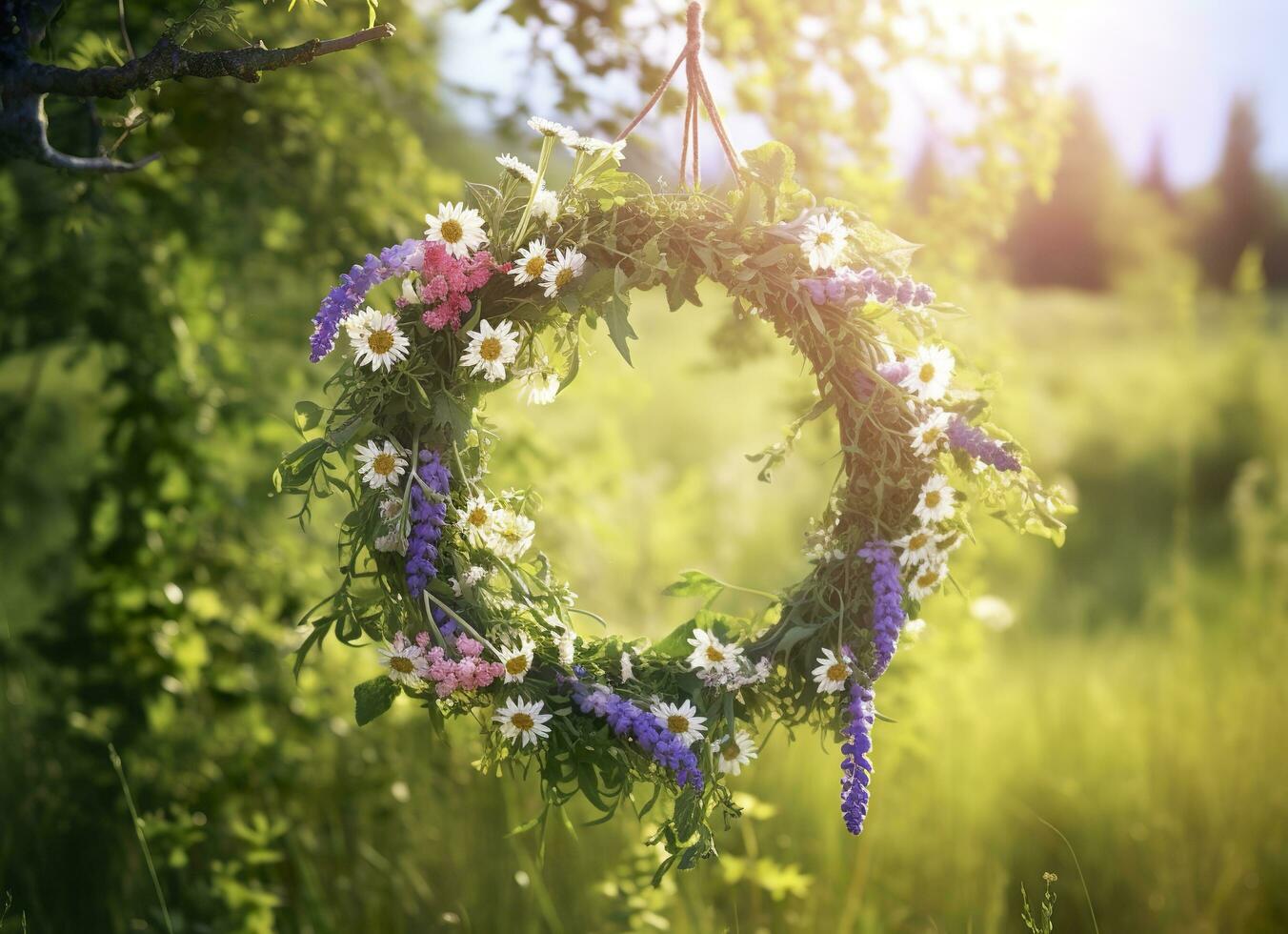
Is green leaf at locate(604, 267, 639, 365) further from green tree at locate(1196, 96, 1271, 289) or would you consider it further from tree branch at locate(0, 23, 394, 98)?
green tree at locate(1196, 96, 1271, 289)

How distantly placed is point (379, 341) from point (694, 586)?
0.64 metres

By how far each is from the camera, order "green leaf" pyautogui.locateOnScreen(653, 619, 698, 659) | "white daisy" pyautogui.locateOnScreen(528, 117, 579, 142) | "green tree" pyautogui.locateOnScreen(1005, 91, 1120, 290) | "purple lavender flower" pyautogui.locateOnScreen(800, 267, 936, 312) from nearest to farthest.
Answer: "white daisy" pyautogui.locateOnScreen(528, 117, 579, 142) < "purple lavender flower" pyautogui.locateOnScreen(800, 267, 936, 312) < "green leaf" pyautogui.locateOnScreen(653, 619, 698, 659) < "green tree" pyautogui.locateOnScreen(1005, 91, 1120, 290)

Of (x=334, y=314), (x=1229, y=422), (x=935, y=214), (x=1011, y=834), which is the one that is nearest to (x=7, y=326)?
(x=334, y=314)

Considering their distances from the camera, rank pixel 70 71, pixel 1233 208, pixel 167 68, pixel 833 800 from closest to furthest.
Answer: pixel 167 68 → pixel 70 71 → pixel 833 800 → pixel 1233 208

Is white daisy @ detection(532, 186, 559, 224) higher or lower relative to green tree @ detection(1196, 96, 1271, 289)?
lower

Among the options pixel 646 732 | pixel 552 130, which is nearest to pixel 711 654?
pixel 646 732

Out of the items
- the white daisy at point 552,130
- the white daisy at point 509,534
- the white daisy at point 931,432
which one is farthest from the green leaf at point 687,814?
the white daisy at point 552,130

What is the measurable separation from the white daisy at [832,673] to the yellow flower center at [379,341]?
0.79 metres

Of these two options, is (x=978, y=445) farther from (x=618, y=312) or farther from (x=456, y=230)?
(x=456, y=230)

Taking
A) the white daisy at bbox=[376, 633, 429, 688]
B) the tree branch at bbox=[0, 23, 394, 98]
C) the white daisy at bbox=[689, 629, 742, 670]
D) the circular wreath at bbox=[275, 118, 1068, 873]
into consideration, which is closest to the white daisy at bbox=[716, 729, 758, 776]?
the circular wreath at bbox=[275, 118, 1068, 873]

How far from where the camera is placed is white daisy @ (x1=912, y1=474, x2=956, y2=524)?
5.16 feet

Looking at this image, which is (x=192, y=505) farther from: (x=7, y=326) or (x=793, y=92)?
(x=793, y=92)

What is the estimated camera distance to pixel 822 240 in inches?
60.9

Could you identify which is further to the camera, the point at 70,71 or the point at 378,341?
the point at 70,71
